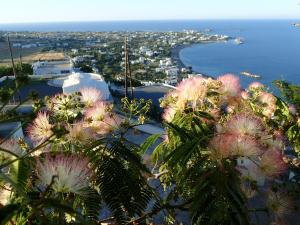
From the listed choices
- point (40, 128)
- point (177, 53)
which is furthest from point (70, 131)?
point (177, 53)

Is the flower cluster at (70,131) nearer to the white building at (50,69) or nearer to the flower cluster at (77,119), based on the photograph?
the flower cluster at (77,119)

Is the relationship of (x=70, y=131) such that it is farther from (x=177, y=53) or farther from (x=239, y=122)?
(x=177, y=53)

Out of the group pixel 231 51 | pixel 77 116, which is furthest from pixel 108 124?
pixel 231 51

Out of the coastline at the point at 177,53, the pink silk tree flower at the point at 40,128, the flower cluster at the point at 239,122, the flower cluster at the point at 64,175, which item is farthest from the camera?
the coastline at the point at 177,53

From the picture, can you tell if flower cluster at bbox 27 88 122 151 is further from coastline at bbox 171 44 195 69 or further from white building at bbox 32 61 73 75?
coastline at bbox 171 44 195 69

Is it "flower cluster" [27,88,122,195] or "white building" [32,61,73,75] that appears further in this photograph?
"white building" [32,61,73,75]

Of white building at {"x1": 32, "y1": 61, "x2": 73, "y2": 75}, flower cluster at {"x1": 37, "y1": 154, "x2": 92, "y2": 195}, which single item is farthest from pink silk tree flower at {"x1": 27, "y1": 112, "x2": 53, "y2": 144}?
white building at {"x1": 32, "y1": 61, "x2": 73, "y2": 75}

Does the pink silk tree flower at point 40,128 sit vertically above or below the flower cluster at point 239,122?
above

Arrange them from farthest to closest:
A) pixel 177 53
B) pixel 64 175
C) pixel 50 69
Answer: pixel 177 53, pixel 50 69, pixel 64 175

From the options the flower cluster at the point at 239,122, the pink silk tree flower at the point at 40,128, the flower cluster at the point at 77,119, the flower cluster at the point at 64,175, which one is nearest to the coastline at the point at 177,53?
the flower cluster at the point at 239,122

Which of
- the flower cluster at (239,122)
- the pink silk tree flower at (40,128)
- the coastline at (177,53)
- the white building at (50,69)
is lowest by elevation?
the coastline at (177,53)

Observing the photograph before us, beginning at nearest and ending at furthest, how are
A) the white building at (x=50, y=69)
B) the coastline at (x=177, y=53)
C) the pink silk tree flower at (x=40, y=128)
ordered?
the pink silk tree flower at (x=40, y=128) → the white building at (x=50, y=69) → the coastline at (x=177, y=53)

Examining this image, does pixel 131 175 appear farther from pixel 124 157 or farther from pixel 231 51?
pixel 231 51
